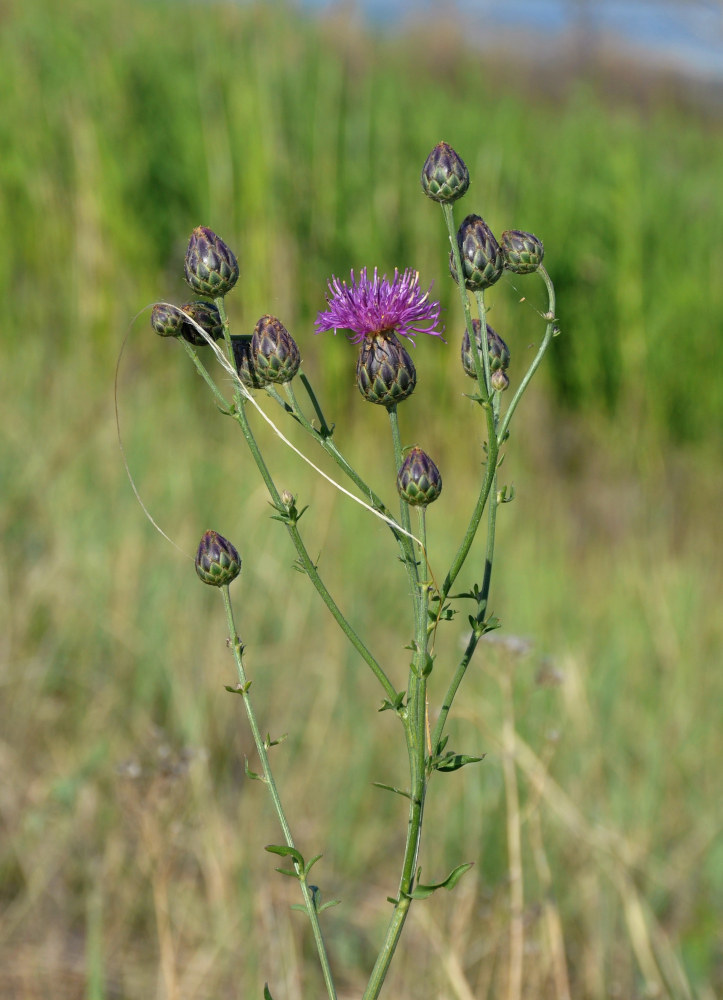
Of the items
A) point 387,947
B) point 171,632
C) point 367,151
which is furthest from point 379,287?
point 367,151

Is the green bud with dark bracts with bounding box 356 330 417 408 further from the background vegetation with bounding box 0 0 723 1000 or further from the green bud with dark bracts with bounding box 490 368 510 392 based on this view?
the background vegetation with bounding box 0 0 723 1000

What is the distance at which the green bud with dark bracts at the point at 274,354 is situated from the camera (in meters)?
0.97

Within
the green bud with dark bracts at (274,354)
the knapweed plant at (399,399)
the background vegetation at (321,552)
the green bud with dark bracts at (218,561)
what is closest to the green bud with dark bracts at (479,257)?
the knapweed plant at (399,399)

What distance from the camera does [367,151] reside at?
18.5 ft

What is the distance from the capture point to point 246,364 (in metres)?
1.01

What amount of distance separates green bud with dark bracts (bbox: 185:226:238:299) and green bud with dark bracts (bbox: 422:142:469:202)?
21 cm

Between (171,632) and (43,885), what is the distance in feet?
2.59

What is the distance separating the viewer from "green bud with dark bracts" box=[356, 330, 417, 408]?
975 millimetres

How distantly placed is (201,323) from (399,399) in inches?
8.1

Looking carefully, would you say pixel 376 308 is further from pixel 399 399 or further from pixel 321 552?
pixel 321 552

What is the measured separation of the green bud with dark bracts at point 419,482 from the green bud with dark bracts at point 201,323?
8.7 inches

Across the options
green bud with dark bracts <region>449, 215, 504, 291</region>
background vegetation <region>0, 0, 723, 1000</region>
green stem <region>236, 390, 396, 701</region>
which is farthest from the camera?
background vegetation <region>0, 0, 723, 1000</region>

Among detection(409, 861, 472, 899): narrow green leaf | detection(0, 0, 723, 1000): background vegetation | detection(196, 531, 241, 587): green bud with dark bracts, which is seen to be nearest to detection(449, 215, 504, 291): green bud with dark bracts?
detection(196, 531, 241, 587): green bud with dark bracts

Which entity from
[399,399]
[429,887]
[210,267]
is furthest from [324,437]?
[429,887]
